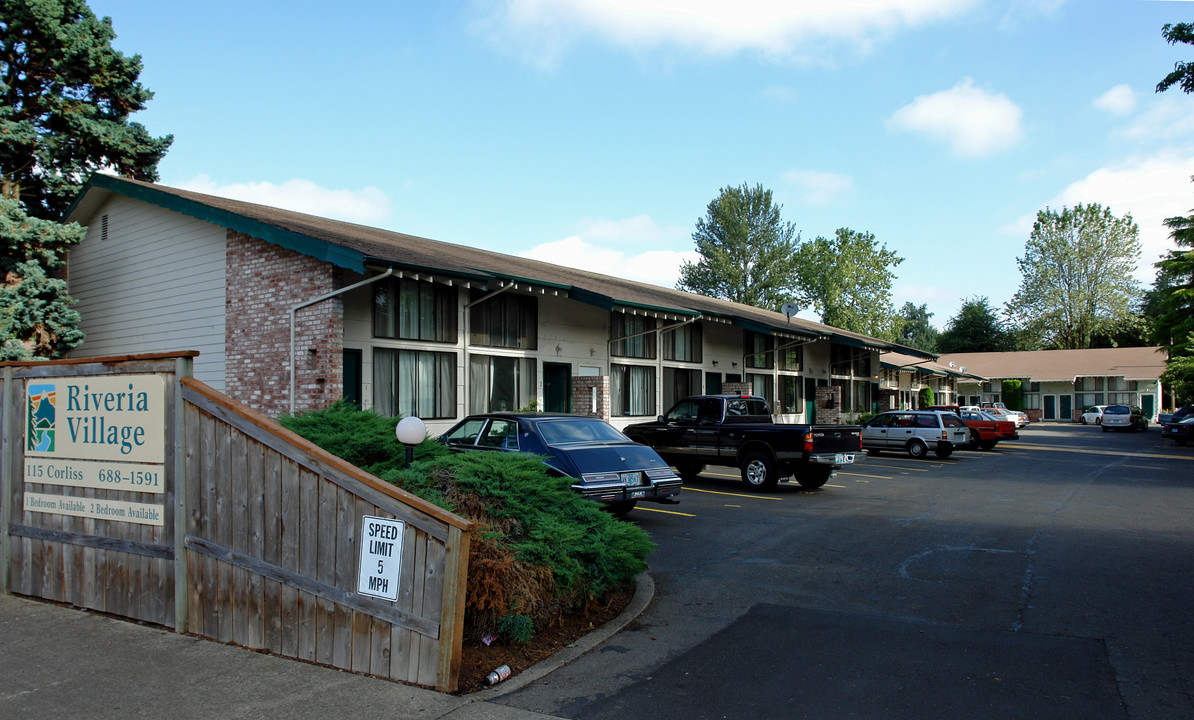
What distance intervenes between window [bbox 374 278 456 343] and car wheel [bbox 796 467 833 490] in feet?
25.9

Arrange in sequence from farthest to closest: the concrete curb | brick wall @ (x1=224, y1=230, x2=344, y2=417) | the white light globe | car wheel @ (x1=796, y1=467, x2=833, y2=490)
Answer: car wheel @ (x1=796, y1=467, x2=833, y2=490)
brick wall @ (x1=224, y1=230, x2=344, y2=417)
the white light globe
the concrete curb

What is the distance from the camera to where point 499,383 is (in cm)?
1761

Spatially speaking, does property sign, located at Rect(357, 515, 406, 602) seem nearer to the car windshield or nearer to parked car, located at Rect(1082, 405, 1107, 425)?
the car windshield

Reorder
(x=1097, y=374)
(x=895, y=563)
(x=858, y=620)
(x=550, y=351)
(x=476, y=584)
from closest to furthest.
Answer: (x=476, y=584), (x=858, y=620), (x=895, y=563), (x=550, y=351), (x=1097, y=374)

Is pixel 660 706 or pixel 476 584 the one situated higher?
pixel 476 584

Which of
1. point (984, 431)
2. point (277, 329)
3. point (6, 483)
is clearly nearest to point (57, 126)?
point (277, 329)

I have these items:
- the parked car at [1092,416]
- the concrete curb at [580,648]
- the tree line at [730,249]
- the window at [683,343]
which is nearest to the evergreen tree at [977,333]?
the tree line at [730,249]

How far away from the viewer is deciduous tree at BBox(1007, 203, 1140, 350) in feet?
229

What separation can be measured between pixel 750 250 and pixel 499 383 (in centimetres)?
5046

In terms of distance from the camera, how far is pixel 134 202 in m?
16.8

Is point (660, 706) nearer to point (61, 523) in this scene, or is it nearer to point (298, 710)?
point (298, 710)

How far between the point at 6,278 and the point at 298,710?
55.5 feet

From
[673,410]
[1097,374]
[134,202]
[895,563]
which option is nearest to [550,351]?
[673,410]

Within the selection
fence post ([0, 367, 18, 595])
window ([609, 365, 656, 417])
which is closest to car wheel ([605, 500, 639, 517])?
fence post ([0, 367, 18, 595])
